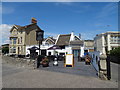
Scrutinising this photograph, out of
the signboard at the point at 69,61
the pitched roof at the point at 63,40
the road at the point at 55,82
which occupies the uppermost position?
the pitched roof at the point at 63,40

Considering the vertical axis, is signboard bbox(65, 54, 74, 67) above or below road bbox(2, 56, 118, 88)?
above

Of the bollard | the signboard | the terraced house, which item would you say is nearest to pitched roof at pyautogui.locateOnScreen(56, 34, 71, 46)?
the terraced house

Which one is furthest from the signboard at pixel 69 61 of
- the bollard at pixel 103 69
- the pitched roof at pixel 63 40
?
the pitched roof at pixel 63 40

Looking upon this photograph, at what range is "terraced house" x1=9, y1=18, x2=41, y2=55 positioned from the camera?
102ft

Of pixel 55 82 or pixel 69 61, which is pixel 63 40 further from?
pixel 55 82

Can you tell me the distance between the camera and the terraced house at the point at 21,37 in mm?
30948

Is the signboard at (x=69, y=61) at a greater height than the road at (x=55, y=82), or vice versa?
the signboard at (x=69, y=61)

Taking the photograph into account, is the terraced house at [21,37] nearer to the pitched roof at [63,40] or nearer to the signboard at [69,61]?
the pitched roof at [63,40]

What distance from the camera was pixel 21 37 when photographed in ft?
104

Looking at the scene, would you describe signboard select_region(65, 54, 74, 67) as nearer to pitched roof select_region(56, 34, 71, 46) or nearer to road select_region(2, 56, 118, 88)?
road select_region(2, 56, 118, 88)

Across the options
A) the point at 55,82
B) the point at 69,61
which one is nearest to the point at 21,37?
the point at 69,61

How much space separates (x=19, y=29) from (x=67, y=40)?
16081mm

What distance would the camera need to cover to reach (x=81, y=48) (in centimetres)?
2580

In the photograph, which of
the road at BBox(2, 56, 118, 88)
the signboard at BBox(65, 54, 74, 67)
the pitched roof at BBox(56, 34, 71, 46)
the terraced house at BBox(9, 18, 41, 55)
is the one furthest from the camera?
the terraced house at BBox(9, 18, 41, 55)
